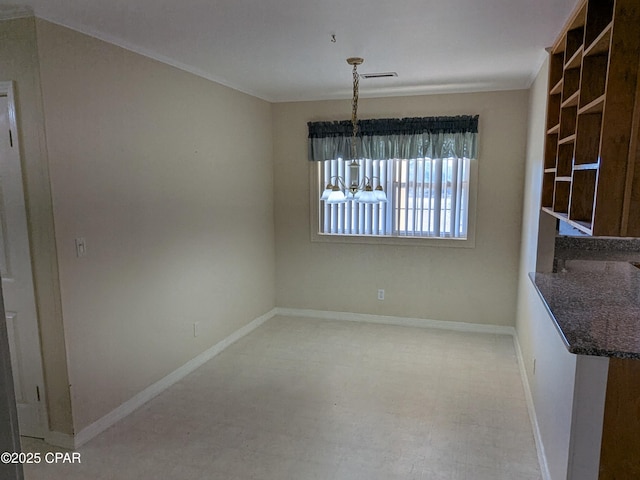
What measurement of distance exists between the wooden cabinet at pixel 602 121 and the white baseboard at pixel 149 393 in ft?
9.41

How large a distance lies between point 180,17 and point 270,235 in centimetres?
284

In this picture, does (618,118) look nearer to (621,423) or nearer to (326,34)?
(621,423)

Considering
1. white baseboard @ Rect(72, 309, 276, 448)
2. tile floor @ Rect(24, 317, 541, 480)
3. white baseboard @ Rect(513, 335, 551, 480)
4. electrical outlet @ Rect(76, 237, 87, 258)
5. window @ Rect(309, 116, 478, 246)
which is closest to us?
white baseboard @ Rect(513, 335, 551, 480)

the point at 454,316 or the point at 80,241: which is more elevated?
the point at 80,241

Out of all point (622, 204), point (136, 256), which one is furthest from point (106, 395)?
point (622, 204)

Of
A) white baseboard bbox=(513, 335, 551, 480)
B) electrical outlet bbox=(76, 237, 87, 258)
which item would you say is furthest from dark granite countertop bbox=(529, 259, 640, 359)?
electrical outlet bbox=(76, 237, 87, 258)

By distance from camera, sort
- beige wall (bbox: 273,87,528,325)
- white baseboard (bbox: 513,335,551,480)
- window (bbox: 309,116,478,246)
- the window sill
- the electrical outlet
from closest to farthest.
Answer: white baseboard (bbox: 513,335,551,480) → the electrical outlet → beige wall (bbox: 273,87,528,325) → window (bbox: 309,116,478,246) → the window sill

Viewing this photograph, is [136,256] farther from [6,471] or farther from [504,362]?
[504,362]

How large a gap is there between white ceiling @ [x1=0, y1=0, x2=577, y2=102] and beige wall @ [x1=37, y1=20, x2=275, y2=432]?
206 mm

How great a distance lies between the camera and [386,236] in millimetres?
4562

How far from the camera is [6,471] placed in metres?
0.71

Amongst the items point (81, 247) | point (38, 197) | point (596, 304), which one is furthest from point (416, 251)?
point (38, 197)

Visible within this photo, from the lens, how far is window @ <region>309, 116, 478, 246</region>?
13.8 feet

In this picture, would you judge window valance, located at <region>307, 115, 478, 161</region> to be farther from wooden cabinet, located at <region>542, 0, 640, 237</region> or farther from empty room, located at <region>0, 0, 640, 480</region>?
wooden cabinet, located at <region>542, 0, 640, 237</region>
